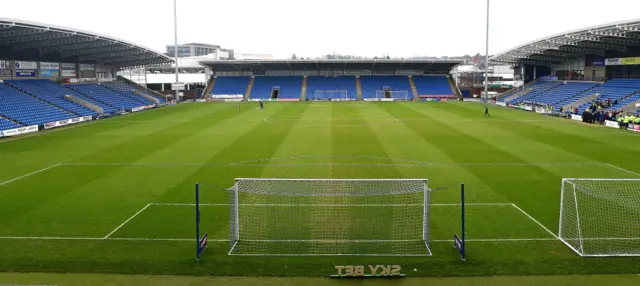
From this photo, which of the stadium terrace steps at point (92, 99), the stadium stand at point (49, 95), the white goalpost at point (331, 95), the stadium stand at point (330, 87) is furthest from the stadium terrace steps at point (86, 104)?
the white goalpost at point (331, 95)

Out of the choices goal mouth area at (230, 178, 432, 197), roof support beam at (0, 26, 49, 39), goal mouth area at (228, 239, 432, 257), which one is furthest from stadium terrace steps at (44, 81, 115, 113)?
goal mouth area at (228, 239, 432, 257)

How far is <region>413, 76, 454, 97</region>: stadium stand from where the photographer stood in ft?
251

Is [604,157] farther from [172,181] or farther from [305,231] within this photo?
[172,181]

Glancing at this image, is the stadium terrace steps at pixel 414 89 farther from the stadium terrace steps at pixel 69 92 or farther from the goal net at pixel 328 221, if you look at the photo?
the goal net at pixel 328 221

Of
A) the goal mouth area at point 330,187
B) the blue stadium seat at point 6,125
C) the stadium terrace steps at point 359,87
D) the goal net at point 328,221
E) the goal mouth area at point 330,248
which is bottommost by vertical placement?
the goal mouth area at point 330,248

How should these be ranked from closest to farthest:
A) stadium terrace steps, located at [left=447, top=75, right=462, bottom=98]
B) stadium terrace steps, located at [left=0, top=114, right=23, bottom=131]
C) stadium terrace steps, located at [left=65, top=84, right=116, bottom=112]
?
1. stadium terrace steps, located at [left=0, top=114, right=23, bottom=131]
2. stadium terrace steps, located at [left=65, top=84, right=116, bottom=112]
3. stadium terrace steps, located at [left=447, top=75, right=462, bottom=98]

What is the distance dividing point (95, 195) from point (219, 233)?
6608 mm

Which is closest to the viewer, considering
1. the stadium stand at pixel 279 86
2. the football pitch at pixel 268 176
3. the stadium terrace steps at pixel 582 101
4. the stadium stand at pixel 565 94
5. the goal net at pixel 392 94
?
the football pitch at pixel 268 176

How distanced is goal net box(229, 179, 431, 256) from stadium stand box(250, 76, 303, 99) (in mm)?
60210

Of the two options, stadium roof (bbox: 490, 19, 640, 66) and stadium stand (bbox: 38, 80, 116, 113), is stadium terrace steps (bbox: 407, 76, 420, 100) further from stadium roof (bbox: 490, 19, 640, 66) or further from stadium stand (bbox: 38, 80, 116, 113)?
stadium stand (bbox: 38, 80, 116, 113)

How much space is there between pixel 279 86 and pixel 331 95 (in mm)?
9380

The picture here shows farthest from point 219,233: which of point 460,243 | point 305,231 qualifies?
point 460,243

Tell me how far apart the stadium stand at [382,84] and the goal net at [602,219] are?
6041cm

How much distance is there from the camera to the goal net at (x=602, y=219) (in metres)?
11.8
